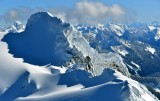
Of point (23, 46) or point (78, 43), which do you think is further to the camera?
point (78, 43)

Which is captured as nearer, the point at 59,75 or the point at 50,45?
the point at 59,75

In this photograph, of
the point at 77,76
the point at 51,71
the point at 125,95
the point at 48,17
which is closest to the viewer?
the point at 125,95

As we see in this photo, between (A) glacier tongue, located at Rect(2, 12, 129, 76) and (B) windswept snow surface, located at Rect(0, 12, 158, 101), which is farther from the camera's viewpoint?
(A) glacier tongue, located at Rect(2, 12, 129, 76)

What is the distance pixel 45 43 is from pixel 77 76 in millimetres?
27799

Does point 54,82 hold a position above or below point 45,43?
below

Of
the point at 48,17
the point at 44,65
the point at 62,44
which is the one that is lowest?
the point at 44,65

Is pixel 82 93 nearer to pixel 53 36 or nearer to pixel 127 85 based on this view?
pixel 127 85

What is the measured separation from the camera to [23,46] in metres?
105

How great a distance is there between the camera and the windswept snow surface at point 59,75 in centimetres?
6975

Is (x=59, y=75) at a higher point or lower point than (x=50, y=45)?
lower

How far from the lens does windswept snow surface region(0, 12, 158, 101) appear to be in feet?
229

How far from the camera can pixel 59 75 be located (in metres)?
82.8

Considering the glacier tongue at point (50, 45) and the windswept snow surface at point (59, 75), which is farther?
the glacier tongue at point (50, 45)

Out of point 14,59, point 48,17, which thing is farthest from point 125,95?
point 48,17
